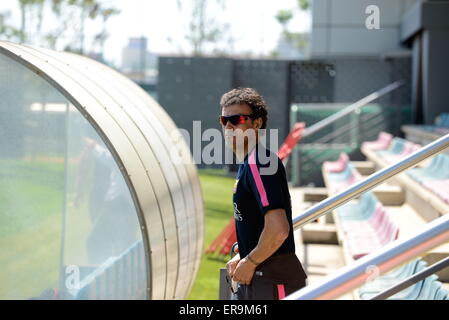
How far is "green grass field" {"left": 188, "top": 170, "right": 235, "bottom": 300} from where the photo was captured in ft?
26.1

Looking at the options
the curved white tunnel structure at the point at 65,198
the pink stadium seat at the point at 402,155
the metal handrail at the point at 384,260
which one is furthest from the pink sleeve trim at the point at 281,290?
the pink stadium seat at the point at 402,155

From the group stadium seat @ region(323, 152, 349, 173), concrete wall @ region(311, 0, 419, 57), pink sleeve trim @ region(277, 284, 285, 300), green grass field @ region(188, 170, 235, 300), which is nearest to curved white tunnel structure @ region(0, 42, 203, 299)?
pink sleeve trim @ region(277, 284, 285, 300)

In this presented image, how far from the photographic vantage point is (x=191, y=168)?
22.0 ft

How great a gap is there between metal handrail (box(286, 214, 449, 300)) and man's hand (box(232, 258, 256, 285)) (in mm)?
→ 890

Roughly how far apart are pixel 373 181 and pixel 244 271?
929mm

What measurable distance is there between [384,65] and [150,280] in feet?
50.3

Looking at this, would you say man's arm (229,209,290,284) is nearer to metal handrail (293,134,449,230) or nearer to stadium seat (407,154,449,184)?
Answer: metal handrail (293,134,449,230)

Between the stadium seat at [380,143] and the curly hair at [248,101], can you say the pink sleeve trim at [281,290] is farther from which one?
the stadium seat at [380,143]

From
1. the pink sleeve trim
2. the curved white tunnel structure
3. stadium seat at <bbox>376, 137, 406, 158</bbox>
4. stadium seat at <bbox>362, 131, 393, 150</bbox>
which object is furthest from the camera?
stadium seat at <bbox>362, 131, 393, 150</bbox>

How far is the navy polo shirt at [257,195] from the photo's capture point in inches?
108

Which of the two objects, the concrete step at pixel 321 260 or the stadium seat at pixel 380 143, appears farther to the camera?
the stadium seat at pixel 380 143

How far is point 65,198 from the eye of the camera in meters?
4.89

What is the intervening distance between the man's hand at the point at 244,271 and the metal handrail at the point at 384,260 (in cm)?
89

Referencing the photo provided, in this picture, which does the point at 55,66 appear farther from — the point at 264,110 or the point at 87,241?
the point at 264,110
